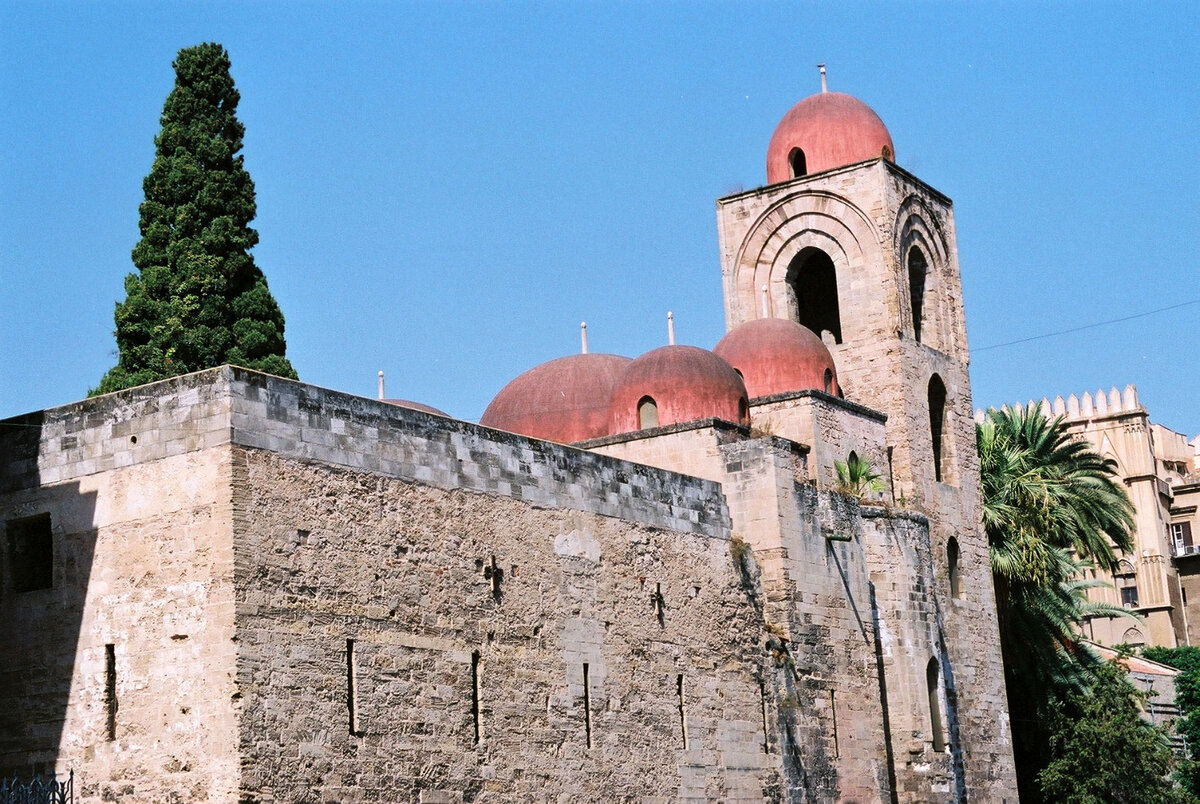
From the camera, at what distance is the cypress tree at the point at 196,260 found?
71.9 ft

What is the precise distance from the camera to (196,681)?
44.7ft

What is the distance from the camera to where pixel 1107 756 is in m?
29.5

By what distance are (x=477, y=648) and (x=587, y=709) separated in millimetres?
1929

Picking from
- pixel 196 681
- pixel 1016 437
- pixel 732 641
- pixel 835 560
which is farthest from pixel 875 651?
pixel 1016 437

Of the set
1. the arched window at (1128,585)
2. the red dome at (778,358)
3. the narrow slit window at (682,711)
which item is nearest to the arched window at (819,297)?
the red dome at (778,358)

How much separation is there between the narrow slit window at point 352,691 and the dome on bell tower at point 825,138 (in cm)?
1653

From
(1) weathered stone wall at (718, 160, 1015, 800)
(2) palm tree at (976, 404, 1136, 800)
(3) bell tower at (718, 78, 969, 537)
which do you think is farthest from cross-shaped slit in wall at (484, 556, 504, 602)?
(2) palm tree at (976, 404, 1136, 800)

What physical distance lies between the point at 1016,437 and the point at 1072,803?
26.3ft

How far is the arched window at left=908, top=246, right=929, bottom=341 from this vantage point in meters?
29.8

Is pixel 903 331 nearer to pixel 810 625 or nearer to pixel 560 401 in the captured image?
pixel 560 401

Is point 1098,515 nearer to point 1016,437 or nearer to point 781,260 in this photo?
point 1016,437

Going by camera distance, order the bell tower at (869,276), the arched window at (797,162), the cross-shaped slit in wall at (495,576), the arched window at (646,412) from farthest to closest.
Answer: the arched window at (797,162)
the bell tower at (869,276)
the arched window at (646,412)
the cross-shaped slit in wall at (495,576)

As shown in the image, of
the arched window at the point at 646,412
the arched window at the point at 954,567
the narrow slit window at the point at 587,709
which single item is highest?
the arched window at the point at 646,412

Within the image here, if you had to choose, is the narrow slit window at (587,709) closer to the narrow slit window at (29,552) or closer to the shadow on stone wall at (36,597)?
the shadow on stone wall at (36,597)
